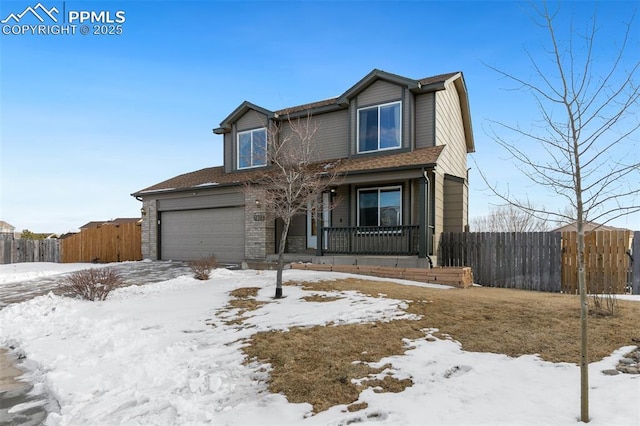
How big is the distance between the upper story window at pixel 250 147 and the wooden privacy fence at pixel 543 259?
8792mm

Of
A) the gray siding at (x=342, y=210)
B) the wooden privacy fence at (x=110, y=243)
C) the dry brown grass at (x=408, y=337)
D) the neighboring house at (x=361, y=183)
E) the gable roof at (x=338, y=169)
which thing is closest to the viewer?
the dry brown grass at (x=408, y=337)

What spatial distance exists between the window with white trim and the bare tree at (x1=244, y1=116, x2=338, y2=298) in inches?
54.6

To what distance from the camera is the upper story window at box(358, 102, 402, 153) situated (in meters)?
12.8

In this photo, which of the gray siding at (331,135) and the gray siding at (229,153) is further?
the gray siding at (229,153)

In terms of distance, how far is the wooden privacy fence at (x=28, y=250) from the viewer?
18500 millimetres

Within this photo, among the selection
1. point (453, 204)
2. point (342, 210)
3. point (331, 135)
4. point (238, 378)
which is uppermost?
point (331, 135)

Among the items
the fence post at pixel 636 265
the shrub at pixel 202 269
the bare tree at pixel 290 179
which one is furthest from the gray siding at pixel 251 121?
the fence post at pixel 636 265

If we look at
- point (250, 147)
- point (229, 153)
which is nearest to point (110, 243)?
point (229, 153)

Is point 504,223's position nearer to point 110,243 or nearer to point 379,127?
point 379,127

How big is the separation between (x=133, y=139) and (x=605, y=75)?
1984 cm

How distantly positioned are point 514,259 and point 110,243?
63.4 ft

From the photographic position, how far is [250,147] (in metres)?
16.2

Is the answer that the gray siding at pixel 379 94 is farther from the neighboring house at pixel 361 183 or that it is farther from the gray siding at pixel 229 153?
the gray siding at pixel 229 153

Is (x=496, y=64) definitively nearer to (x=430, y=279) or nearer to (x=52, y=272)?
(x=430, y=279)
